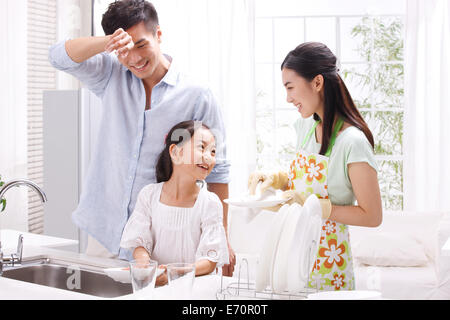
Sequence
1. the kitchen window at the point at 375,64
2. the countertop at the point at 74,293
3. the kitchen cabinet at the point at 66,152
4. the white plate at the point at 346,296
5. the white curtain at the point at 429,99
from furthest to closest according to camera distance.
Result: 1. the kitchen window at the point at 375,64
2. the white curtain at the point at 429,99
3. the kitchen cabinet at the point at 66,152
4. the countertop at the point at 74,293
5. the white plate at the point at 346,296

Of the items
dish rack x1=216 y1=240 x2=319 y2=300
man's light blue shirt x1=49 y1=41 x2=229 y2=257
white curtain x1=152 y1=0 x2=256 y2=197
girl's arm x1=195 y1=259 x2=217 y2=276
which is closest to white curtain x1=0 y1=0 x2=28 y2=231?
white curtain x1=152 y1=0 x2=256 y2=197

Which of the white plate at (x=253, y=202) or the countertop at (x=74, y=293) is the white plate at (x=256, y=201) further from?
the countertop at (x=74, y=293)

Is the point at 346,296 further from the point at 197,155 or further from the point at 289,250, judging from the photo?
the point at 197,155

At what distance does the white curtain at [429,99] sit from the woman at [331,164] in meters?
1.81

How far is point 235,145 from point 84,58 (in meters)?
1.69

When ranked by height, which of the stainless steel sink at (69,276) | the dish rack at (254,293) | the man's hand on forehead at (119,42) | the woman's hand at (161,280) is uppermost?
the man's hand on forehead at (119,42)

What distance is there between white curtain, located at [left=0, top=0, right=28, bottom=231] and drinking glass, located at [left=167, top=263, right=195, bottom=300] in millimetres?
1884

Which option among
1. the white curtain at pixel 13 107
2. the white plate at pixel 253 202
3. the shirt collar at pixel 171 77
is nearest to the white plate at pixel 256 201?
the white plate at pixel 253 202

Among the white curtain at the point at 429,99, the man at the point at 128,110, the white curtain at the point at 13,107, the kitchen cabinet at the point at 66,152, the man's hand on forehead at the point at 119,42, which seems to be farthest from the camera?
the white curtain at the point at 429,99

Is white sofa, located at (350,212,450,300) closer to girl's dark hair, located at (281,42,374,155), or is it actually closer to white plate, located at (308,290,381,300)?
girl's dark hair, located at (281,42,374,155)

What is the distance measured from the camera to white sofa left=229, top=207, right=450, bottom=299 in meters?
2.24

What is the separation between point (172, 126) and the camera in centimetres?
133

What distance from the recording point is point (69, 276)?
1191mm

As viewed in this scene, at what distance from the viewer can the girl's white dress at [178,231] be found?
1141mm
